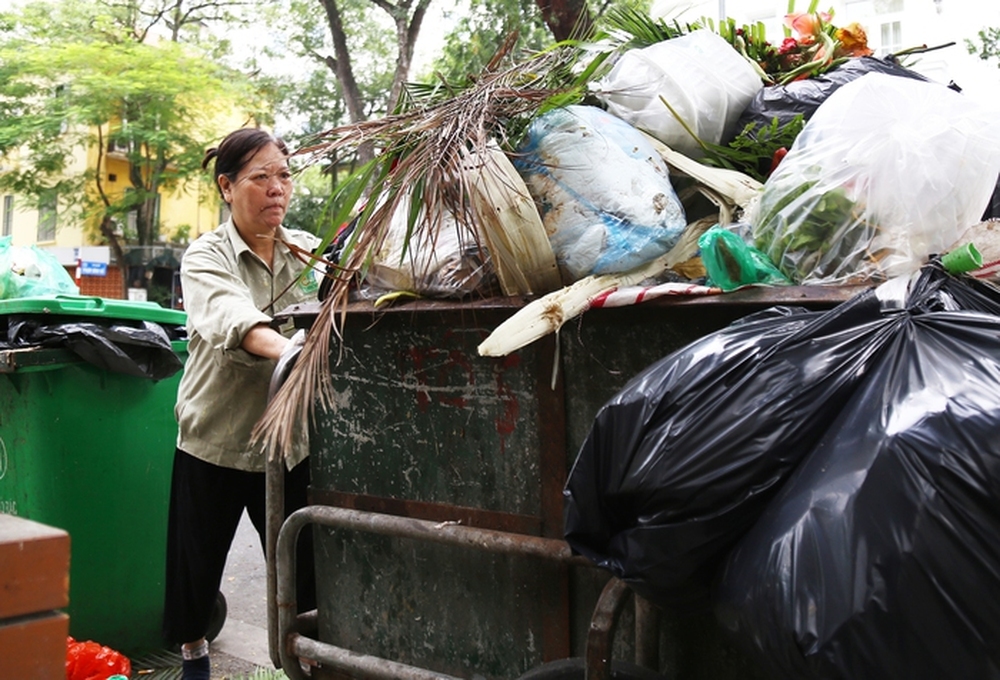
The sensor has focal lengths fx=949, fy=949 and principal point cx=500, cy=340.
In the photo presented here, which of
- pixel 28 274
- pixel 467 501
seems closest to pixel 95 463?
pixel 28 274

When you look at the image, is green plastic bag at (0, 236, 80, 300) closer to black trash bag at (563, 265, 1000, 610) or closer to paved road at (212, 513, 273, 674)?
paved road at (212, 513, 273, 674)

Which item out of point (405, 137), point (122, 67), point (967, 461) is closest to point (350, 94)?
point (122, 67)

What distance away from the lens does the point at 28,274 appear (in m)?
4.30

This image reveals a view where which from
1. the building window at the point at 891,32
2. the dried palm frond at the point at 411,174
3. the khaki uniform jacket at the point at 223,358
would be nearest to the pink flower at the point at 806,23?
the dried palm frond at the point at 411,174

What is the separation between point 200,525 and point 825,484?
2193mm

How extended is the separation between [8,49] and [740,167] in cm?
1811

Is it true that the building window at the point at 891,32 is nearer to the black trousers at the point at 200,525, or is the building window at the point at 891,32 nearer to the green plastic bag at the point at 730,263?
the black trousers at the point at 200,525

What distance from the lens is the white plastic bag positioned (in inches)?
87.0

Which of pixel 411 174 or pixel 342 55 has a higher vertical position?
pixel 342 55

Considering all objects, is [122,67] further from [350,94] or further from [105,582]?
[105,582]

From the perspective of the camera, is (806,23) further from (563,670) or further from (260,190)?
(563,670)

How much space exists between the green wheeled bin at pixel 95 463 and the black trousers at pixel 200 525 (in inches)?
27.1

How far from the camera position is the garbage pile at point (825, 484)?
114 cm

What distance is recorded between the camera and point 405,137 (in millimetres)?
2078
